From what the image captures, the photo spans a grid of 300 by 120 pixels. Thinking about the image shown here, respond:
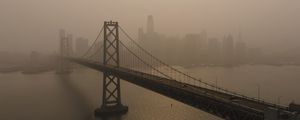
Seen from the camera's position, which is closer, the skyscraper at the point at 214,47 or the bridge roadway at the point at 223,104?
the bridge roadway at the point at 223,104

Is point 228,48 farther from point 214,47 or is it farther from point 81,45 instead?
point 81,45

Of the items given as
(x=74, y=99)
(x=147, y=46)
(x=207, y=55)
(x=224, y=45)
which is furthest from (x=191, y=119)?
(x=224, y=45)

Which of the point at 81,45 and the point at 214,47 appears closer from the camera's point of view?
the point at 81,45

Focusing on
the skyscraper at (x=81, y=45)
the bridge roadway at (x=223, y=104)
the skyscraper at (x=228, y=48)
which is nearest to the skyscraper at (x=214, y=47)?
the skyscraper at (x=228, y=48)

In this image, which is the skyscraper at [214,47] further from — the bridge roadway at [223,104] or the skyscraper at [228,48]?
the bridge roadway at [223,104]

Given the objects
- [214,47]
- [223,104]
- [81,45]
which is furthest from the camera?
[214,47]

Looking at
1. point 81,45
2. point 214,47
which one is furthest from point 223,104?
point 214,47

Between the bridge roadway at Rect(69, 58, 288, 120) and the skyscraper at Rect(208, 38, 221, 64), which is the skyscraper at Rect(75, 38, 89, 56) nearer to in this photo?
the skyscraper at Rect(208, 38, 221, 64)

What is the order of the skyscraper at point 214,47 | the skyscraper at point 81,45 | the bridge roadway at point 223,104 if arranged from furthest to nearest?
the skyscraper at point 214,47 → the skyscraper at point 81,45 → the bridge roadway at point 223,104

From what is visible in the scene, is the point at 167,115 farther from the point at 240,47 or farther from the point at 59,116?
the point at 240,47

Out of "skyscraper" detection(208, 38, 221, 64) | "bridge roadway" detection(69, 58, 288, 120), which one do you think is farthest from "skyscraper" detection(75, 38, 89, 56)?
"bridge roadway" detection(69, 58, 288, 120)

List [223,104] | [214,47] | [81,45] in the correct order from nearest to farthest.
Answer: [223,104] → [81,45] → [214,47]
